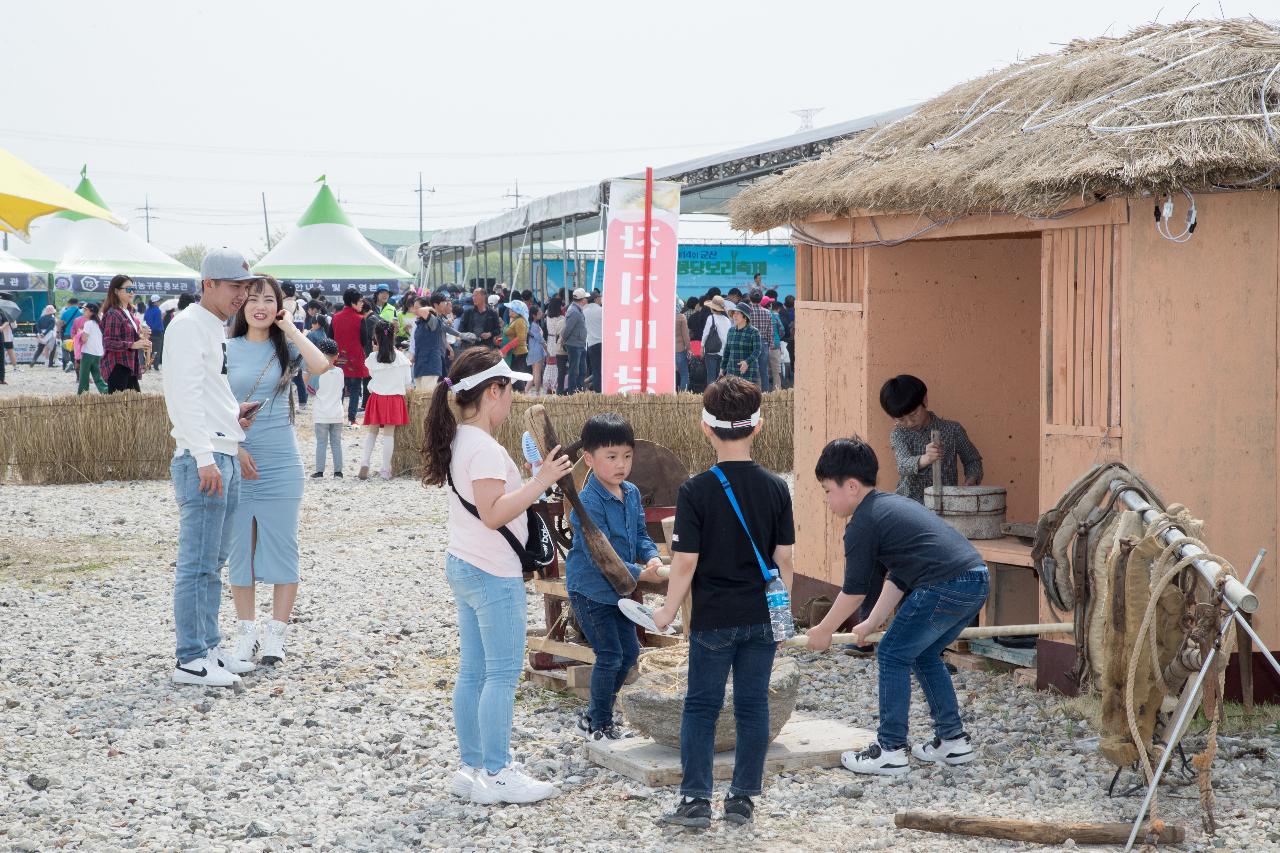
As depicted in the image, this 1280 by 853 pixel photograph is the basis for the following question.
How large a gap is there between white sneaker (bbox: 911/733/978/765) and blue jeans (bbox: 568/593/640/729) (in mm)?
1265

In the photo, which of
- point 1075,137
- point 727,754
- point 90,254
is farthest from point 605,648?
point 90,254

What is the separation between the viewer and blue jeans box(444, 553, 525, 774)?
479 centimetres

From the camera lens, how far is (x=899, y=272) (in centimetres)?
768

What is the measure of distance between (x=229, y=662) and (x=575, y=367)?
1534 centimetres

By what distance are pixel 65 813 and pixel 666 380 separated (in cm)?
942

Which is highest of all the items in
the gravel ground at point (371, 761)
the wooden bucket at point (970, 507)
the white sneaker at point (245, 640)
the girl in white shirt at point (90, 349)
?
the girl in white shirt at point (90, 349)

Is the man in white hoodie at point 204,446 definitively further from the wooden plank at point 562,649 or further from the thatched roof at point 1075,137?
the thatched roof at point 1075,137

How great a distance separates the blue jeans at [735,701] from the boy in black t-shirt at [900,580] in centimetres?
71

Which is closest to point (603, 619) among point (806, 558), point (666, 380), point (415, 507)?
point (806, 558)

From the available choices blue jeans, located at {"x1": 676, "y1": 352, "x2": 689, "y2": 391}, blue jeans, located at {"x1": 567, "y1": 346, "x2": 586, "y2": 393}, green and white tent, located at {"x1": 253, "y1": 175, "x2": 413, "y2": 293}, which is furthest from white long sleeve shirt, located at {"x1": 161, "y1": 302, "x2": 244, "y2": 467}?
green and white tent, located at {"x1": 253, "y1": 175, "x2": 413, "y2": 293}

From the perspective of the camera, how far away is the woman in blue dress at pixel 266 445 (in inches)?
266

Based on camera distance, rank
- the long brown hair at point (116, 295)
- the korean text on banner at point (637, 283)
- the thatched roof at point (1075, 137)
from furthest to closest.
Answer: the long brown hair at point (116, 295), the korean text on banner at point (637, 283), the thatched roof at point (1075, 137)

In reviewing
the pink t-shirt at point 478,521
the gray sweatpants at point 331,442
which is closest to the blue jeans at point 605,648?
the pink t-shirt at point 478,521

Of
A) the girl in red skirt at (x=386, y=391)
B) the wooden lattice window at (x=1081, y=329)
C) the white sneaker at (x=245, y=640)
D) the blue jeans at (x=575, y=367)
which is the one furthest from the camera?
the blue jeans at (x=575, y=367)
